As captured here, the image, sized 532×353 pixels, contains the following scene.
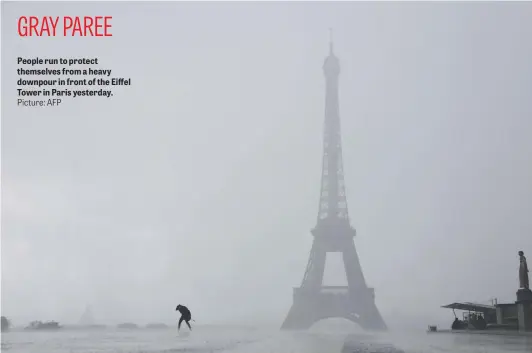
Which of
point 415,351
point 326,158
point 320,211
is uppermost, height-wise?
A: point 326,158

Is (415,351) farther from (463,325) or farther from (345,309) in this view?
(345,309)

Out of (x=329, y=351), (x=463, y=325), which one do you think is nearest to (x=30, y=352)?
(x=329, y=351)

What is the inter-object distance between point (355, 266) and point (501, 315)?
125ft

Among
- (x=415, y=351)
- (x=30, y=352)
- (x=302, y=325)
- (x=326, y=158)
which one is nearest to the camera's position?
(x=415, y=351)

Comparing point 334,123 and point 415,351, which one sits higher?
point 334,123

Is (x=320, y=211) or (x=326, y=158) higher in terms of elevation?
(x=326, y=158)

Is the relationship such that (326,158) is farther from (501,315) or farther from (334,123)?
(501,315)

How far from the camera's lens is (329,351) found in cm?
2345

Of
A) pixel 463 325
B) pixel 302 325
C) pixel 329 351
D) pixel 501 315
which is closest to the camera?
pixel 329 351

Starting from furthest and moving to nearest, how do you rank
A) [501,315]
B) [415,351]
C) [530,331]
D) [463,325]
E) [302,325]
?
1. [302,325]
2. [463,325]
3. [501,315]
4. [530,331]
5. [415,351]

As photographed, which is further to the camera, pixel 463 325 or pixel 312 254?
pixel 312 254

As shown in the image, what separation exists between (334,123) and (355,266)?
61.8ft

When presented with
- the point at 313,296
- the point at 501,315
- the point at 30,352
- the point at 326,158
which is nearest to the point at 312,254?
the point at 313,296

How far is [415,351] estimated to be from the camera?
69.2ft
